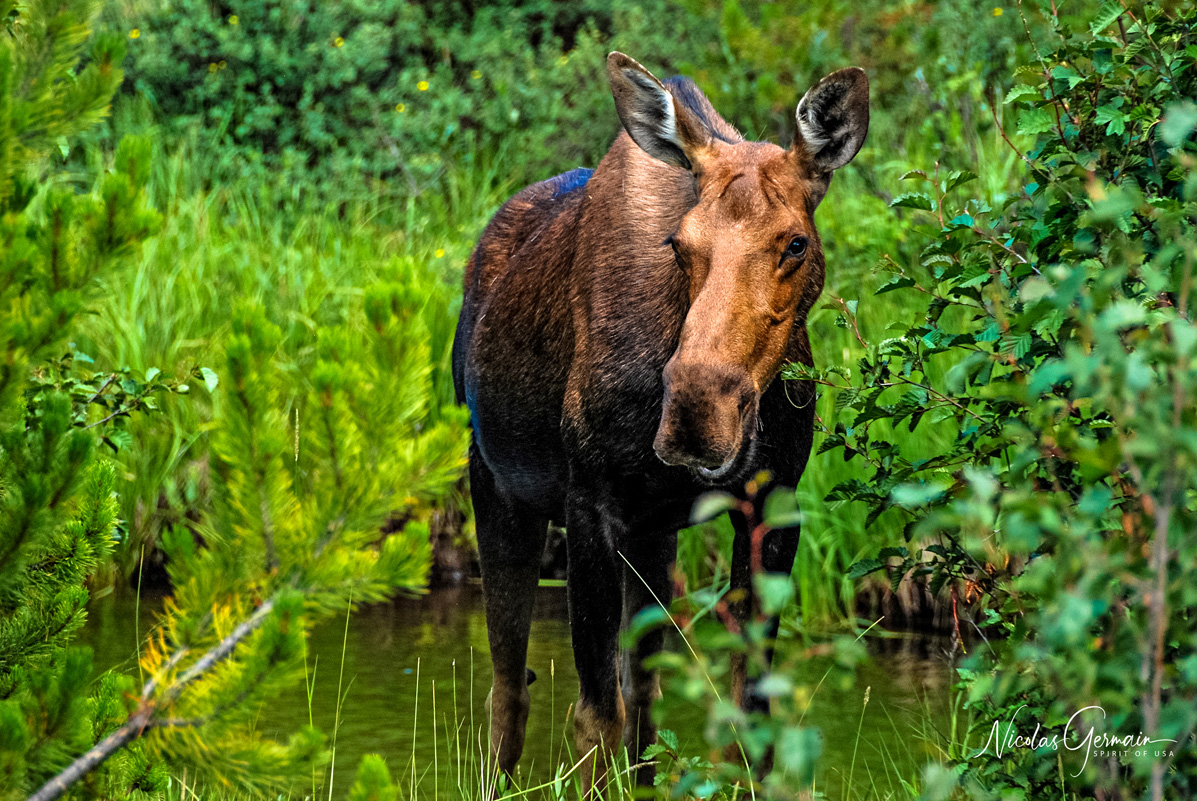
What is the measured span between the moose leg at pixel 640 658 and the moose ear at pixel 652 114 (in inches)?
50.8

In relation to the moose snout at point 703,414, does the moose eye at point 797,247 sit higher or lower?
higher

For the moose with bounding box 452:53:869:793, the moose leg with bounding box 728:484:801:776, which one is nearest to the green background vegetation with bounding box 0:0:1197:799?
the moose leg with bounding box 728:484:801:776

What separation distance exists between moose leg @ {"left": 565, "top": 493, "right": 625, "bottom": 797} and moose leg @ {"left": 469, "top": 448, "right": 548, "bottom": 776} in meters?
0.58

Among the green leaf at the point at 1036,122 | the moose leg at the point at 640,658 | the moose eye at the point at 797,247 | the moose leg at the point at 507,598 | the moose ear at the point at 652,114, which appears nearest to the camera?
the green leaf at the point at 1036,122

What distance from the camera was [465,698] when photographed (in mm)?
5297

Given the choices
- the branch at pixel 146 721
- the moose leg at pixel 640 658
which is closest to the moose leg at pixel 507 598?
the moose leg at pixel 640 658

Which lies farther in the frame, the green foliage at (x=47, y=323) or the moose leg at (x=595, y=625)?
the moose leg at (x=595, y=625)

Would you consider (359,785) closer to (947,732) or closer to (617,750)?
(617,750)

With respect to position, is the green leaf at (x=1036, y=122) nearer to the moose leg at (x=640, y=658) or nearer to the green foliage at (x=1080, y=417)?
the green foliage at (x=1080, y=417)

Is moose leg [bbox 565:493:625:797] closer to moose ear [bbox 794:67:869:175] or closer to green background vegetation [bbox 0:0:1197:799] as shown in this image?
green background vegetation [bbox 0:0:1197:799]

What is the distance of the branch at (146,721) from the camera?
1988mm

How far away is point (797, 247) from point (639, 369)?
58 cm

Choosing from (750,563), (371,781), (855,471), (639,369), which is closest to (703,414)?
(639,369)

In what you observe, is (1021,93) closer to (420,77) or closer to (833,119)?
(833,119)
